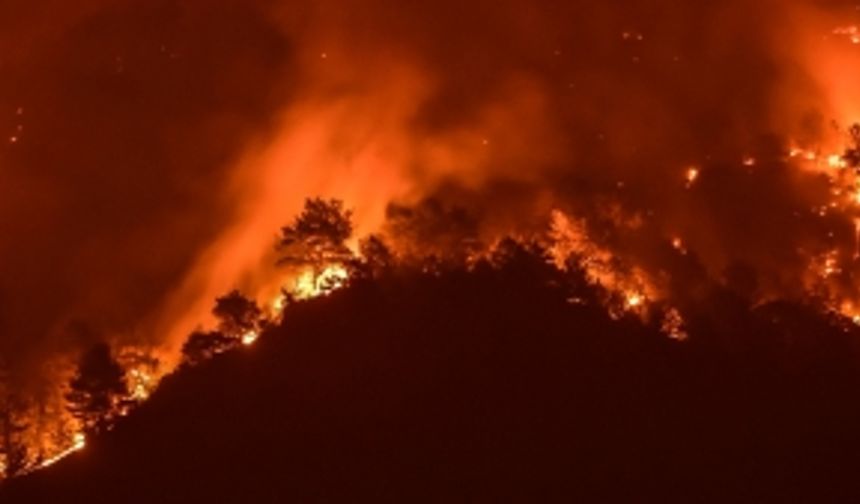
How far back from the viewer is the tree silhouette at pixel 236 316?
5812cm

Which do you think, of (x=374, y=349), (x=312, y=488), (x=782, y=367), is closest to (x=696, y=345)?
(x=782, y=367)

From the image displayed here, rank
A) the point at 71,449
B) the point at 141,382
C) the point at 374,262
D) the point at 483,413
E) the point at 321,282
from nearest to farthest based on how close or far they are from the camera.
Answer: the point at 483,413
the point at 71,449
the point at 374,262
the point at 321,282
the point at 141,382

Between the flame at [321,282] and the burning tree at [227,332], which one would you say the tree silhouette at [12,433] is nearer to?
the burning tree at [227,332]

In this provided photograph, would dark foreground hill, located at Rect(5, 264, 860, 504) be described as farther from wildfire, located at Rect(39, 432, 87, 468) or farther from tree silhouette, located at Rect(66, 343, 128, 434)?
tree silhouette, located at Rect(66, 343, 128, 434)

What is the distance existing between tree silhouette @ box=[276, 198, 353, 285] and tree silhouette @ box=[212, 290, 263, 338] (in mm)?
3466

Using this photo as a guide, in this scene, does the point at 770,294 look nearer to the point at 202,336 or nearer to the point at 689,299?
the point at 689,299

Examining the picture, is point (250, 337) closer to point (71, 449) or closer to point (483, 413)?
point (71, 449)

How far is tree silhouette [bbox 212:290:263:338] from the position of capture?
58125mm

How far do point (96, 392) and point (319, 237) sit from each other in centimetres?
1171

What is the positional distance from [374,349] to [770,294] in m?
17.9

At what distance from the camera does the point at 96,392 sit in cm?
5806

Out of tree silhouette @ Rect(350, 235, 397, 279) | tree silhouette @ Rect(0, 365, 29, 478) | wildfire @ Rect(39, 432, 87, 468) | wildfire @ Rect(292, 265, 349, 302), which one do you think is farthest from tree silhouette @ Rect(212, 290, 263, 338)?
tree silhouette @ Rect(0, 365, 29, 478)

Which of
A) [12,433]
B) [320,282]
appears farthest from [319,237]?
[12,433]

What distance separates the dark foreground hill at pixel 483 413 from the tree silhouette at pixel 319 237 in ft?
7.02
